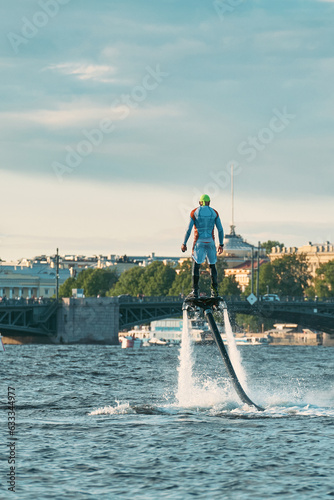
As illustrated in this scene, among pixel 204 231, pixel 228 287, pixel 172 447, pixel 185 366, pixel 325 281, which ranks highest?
pixel 325 281

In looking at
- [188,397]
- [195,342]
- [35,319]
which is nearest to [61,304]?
[35,319]

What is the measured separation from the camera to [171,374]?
182 ft

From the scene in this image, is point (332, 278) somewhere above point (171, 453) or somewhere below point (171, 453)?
above

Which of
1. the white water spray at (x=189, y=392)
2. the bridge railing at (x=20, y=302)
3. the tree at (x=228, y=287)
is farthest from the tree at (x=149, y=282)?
the white water spray at (x=189, y=392)

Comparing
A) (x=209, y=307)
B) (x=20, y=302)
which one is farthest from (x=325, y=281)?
(x=209, y=307)

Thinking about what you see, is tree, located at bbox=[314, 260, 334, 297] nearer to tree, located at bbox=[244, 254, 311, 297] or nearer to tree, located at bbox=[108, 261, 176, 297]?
tree, located at bbox=[244, 254, 311, 297]

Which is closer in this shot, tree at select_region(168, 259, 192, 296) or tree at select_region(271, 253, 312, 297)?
tree at select_region(168, 259, 192, 296)

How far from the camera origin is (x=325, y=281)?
171375 mm

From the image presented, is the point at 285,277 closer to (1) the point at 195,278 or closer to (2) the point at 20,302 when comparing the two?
(2) the point at 20,302

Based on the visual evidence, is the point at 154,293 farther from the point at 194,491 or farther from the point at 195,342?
the point at 194,491

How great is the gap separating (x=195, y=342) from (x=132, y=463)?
110862mm

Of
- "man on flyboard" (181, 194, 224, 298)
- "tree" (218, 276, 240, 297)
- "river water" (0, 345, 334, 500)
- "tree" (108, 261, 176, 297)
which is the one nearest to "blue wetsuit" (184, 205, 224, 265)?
"man on flyboard" (181, 194, 224, 298)

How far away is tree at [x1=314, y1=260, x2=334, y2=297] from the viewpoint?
169250 mm

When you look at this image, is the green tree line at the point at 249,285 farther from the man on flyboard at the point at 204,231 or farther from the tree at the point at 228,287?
the man on flyboard at the point at 204,231
